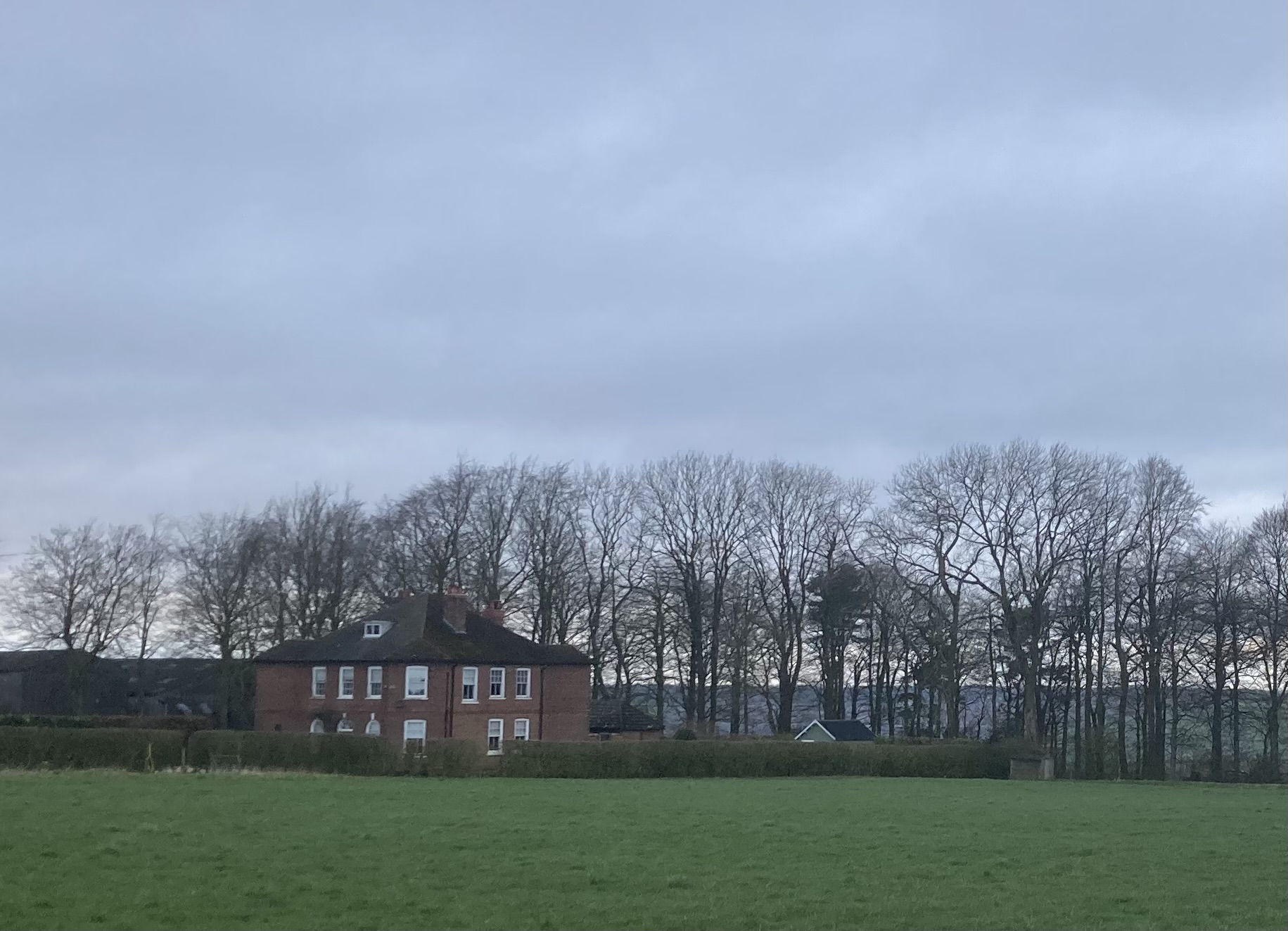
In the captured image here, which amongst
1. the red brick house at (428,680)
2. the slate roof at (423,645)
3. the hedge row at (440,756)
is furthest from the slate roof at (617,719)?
the hedge row at (440,756)

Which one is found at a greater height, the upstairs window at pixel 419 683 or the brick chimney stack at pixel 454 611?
the brick chimney stack at pixel 454 611

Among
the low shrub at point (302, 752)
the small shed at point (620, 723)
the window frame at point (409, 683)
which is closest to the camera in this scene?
the low shrub at point (302, 752)

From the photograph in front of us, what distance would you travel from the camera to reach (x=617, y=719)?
216ft

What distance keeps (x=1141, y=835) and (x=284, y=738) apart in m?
30.2

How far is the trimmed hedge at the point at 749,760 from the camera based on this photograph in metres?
46.9

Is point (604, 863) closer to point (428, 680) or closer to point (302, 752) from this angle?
point (302, 752)

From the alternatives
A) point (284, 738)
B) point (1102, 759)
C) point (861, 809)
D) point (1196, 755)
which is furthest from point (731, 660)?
point (861, 809)

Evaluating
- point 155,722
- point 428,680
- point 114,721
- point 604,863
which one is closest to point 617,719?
point 428,680

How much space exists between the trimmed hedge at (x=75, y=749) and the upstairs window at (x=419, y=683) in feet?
55.4

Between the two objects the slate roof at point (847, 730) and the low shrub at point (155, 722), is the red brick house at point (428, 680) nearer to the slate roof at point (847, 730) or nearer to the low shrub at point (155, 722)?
the low shrub at point (155, 722)

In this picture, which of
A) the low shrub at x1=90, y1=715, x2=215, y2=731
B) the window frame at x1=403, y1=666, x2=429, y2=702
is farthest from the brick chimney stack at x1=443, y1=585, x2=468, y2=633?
the low shrub at x1=90, y1=715, x2=215, y2=731

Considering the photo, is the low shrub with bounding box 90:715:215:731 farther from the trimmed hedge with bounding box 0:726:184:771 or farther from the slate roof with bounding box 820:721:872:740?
the slate roof with bounding box 820:721:872:740

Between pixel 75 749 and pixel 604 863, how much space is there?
30698 millimetres

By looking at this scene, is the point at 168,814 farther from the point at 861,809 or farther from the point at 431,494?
the point at 431,494
